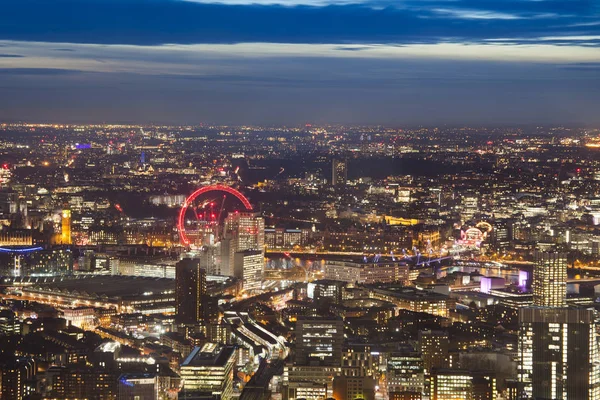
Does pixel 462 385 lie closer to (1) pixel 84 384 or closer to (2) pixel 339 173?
(1) pixel 84 384

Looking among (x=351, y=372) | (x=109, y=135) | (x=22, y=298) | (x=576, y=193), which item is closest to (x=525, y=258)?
(x=576, y=193)

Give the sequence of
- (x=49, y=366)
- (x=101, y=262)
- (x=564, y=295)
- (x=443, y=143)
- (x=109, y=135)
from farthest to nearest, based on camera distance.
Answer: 1. (x=109, y=135)
2. (x=443, y=143)
3. (x=101, y=262)
4. (x=564, y=295)
5. (x=49, y=366)

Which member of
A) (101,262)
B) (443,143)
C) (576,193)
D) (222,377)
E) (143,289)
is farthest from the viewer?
(443,143)

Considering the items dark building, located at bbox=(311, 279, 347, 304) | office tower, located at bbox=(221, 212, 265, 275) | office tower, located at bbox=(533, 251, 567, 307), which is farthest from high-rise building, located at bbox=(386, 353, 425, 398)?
office tower, located at bbox=(221, 212, 265, 275)

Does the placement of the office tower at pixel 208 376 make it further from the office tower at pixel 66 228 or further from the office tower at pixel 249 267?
the office tower at pixel 66 228

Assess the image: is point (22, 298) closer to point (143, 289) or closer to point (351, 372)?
point (143, 289)

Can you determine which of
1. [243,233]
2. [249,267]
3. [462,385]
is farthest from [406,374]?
[243,233]
